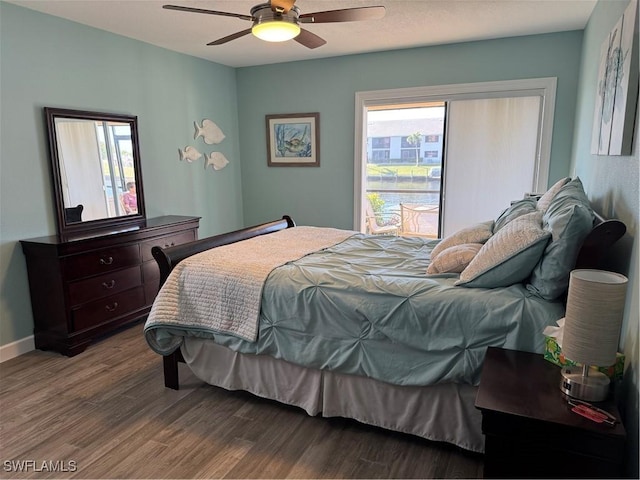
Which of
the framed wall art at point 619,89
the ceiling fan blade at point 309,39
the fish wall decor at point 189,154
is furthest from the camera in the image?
the fish wall decor at point 189,154

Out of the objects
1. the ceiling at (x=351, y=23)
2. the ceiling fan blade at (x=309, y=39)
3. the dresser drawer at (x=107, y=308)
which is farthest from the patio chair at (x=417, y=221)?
the dresser drawer at (x=107, y=308)

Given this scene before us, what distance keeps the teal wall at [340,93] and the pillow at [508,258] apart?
2580 mm

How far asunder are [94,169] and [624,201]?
3.66m

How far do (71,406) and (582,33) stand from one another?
4.82 m

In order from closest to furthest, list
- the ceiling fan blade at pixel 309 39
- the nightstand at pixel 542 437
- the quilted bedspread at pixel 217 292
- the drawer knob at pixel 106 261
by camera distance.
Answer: the nightstand at pixel 542 437 < the quilted bedspread at pixel 217 292 < the ceiling fan blade at pixel 309 39 < the drawer knob at pixel 106 261

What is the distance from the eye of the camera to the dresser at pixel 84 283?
3.03 m

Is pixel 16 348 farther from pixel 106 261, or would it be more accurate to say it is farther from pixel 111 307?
pixel 106 261

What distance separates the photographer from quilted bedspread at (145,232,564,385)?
1771 millimetres

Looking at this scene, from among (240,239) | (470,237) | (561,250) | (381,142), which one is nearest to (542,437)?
(561,250)

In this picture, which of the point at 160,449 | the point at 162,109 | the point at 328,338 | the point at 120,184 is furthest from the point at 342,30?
the point at 160,449

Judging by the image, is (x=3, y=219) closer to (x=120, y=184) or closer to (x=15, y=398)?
(x=120, y=184)

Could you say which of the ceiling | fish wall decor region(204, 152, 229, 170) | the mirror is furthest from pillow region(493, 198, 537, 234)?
fish wall decor region(204, 152, 229, 170)

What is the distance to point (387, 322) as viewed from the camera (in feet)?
6.45

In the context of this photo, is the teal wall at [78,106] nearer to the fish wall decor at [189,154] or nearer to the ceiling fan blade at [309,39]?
the fish wall decor at [189,154]
